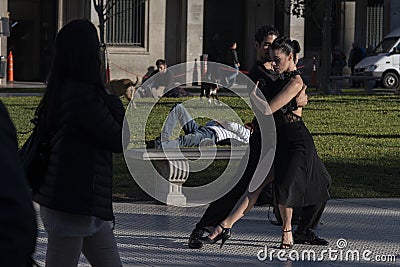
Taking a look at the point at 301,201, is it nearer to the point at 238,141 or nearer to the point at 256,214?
the point at 256,214

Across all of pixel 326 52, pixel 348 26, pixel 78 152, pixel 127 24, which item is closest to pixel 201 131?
pixel 78 152

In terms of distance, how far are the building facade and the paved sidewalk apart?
24.7m

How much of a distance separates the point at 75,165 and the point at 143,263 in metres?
2.85

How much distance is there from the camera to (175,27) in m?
39.1

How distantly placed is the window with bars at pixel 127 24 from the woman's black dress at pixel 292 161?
101ft

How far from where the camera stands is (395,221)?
9.64 m

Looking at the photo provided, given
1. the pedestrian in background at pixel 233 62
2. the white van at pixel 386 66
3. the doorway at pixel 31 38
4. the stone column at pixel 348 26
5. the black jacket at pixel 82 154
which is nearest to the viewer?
the black jacket at pixel 82 154

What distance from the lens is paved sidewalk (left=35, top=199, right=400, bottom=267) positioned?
7852 mm

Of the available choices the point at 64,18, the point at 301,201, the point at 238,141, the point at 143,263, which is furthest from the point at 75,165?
the point at 64,18

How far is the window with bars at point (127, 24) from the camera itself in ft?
127

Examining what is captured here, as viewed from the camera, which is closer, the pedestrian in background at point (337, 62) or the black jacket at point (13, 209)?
the black jacket at point (13, 209)

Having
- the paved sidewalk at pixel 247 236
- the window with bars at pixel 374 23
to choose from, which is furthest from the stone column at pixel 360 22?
the paved sidewalk at pixel 247 236

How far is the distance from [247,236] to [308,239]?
645 mm

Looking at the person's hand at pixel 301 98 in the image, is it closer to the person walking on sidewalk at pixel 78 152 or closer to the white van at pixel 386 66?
the person walking on sidewalk at pixel 78 152
